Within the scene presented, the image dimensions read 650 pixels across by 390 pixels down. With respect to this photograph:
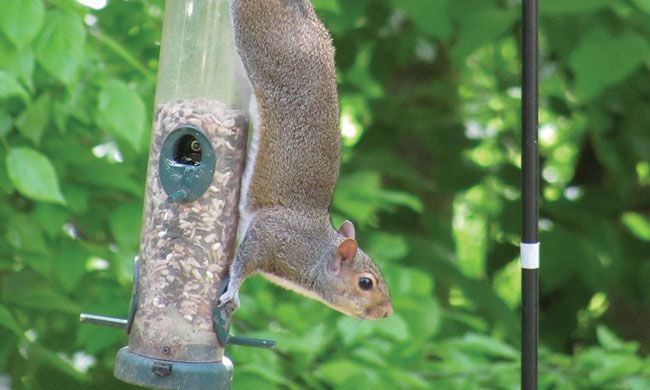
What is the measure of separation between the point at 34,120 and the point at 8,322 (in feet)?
1.60

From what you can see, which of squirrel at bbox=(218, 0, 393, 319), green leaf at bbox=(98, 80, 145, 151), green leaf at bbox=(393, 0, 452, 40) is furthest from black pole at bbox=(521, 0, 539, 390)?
green leaf at bbox=(393, 0, 452, 40)

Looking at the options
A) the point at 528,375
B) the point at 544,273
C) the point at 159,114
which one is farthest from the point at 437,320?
the point at 528,375

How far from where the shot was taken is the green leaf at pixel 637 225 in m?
4.79

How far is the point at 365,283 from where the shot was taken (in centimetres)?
246

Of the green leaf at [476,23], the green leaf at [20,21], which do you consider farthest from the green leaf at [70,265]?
the green leaf at [476,23]

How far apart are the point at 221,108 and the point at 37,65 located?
69cm

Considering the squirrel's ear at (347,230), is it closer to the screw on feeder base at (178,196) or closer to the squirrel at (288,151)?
the squirrel at (288,151)

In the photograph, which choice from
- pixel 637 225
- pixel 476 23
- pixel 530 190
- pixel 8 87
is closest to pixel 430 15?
pixel 476 23

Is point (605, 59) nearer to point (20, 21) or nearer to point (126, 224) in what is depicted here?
point (126, 224)

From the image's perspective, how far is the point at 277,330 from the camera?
3324 millimetres

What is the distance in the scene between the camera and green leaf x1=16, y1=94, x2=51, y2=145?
2.69m

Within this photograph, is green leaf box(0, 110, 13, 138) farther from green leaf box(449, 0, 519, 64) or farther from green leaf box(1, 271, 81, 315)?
green leaf box(449, 0, 519, 64)

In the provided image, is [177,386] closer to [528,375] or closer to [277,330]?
[528,375]

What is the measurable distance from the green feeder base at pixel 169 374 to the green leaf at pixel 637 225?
284 centimetres
